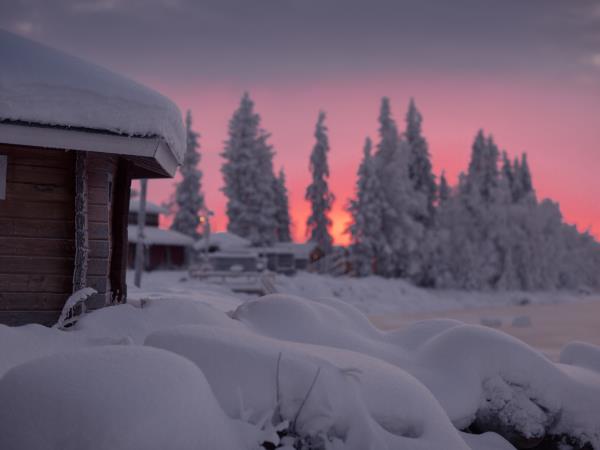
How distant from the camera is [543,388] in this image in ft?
16.8

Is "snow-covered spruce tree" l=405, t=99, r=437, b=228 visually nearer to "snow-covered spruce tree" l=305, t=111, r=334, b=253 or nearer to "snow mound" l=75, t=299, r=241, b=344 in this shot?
"snow-covered spruce tree" l=305, t=111, r=334, b=253

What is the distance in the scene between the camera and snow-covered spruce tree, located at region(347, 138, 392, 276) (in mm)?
35906

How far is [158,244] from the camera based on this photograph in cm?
3894

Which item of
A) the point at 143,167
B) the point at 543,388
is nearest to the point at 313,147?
the point at 143,167

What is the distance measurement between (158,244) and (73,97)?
1367 inches

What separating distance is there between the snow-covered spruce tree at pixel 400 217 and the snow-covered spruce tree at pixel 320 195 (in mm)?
9404

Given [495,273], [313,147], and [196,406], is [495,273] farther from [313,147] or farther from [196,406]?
[196,406]

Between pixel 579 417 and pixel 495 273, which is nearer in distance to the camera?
pixel 579 417

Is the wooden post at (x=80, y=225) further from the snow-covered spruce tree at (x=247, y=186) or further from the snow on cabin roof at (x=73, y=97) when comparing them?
the snow-covered spruce tree at (x=247, y=186)

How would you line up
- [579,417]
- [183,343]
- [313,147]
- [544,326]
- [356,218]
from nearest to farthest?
1. [183,343]
2. [579,417]
3. [544,326]
4. [356,218]
5. [313,147]

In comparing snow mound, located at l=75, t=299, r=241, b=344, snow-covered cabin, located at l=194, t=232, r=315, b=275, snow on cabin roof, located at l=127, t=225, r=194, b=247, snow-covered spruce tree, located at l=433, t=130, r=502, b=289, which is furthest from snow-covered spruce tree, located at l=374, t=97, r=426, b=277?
snow mound, located at l=75, t=299, r=241, b=344

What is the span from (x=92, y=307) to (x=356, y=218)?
31.0 m

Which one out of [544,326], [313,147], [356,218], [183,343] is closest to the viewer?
[183,343]

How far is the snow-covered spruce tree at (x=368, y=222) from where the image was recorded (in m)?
35.9
